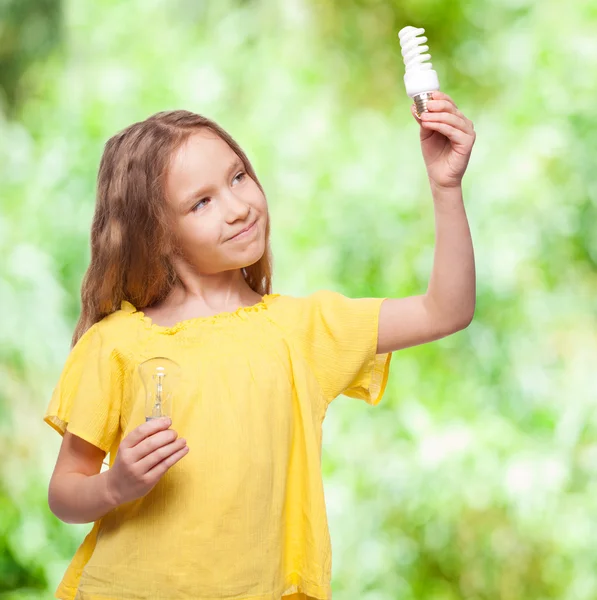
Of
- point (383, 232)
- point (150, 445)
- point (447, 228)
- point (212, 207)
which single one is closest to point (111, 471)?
point (150, 445)

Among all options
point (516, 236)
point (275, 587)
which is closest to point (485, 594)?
point (516, 236)

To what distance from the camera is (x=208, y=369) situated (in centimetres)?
103

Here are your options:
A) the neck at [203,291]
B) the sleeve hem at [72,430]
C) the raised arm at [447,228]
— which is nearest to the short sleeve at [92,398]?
the sleeve hem at [72,430]

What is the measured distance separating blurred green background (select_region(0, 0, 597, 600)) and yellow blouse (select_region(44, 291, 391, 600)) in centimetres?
123

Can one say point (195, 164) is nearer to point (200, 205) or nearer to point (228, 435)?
point (200, 205)

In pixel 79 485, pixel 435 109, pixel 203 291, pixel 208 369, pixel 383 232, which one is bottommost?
pixel 79 485

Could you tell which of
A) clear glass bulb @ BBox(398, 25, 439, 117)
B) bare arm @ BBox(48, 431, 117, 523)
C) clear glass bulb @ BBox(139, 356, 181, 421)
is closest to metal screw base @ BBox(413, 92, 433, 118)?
clear glass bulb @ BBox(398, 25, 439, 117)

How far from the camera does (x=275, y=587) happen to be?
101 cm

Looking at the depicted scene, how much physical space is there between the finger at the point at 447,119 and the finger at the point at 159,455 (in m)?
0.39

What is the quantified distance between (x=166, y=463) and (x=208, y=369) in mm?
128

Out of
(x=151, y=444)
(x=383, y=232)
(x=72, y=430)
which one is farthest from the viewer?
(x=383, y=232)

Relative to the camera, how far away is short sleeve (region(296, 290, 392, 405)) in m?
1.06

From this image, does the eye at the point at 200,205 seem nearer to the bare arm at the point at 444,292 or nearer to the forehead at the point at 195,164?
the forehead at the point at 195,164

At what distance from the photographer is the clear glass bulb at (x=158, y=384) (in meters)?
0.97
